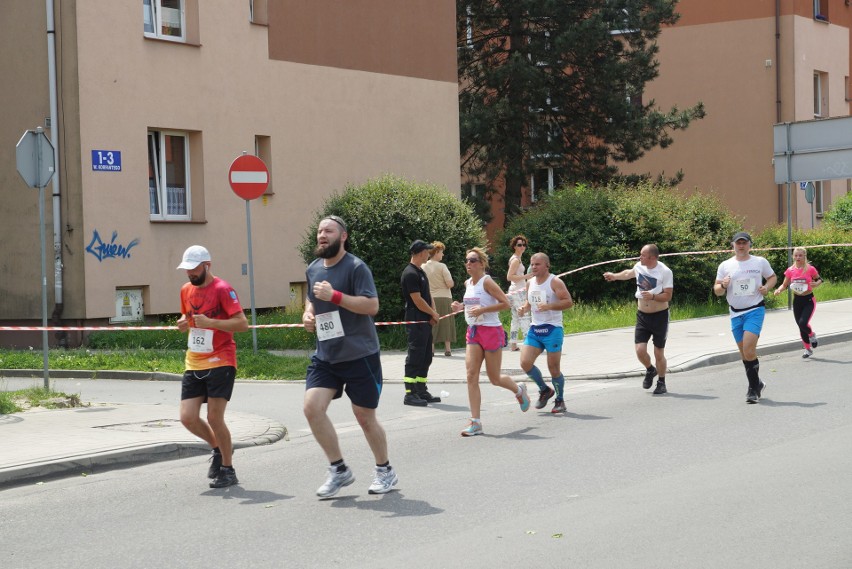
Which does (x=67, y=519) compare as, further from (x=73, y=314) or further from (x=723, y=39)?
(x=723, y=39)

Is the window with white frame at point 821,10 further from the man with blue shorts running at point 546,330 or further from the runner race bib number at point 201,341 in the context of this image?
the runner race bib number at point 201,341

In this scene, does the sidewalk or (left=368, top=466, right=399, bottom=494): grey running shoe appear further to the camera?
the sidewalk

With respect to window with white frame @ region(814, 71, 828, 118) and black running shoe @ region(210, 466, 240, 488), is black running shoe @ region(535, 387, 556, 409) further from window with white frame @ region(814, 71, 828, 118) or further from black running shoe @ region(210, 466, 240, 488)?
window with white frame @ region(814, 71, 828, 118)

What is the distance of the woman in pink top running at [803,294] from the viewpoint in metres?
16.1

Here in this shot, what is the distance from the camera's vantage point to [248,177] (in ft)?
52.0

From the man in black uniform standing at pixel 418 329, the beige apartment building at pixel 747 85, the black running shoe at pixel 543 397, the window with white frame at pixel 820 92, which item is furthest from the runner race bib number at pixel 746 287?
the window with white frame at pixel 820 92

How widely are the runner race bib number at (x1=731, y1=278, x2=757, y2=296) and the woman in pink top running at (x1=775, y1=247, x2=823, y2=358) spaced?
4050 mm

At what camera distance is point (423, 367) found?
12.7 meters

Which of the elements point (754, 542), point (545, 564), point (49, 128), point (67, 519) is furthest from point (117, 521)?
point (49, 128)

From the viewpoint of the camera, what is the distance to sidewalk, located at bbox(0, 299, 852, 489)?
914 cm

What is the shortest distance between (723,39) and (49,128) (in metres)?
27.2

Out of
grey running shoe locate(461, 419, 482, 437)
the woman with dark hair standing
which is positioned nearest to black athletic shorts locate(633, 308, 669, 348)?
grey running shoe locate(461, 419, 482, 437)

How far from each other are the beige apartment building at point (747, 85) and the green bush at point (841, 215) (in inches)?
111

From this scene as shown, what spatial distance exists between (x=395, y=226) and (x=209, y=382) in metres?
9.93
